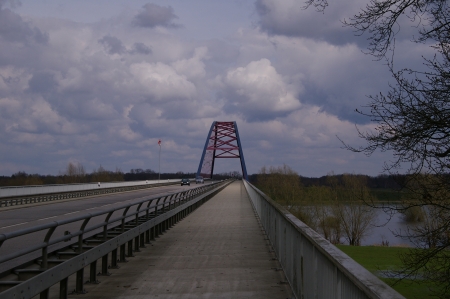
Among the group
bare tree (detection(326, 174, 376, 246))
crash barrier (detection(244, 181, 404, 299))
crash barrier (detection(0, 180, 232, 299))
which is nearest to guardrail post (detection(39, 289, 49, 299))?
crash barrier (detection(0, 180, 232, 299))

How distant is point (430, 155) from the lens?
37.9 feet

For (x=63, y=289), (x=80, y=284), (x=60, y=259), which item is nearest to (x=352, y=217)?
(x=80, y=284)

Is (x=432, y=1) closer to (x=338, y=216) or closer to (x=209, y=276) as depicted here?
(x=209, y=276)

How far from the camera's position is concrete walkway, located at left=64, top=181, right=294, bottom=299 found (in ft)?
28.8

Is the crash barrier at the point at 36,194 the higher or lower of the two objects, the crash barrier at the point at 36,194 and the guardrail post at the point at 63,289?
the higher

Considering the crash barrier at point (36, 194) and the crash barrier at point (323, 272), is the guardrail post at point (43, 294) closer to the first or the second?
the crash barrier at point (323, 272)

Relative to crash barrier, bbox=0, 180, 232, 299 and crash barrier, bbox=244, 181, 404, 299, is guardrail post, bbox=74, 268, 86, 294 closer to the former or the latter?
crash barrier, bbox=0, 180, 232, 299

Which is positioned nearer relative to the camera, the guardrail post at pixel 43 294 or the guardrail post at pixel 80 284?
the guardrail post at pixel 43 294

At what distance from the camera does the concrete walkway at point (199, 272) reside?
877 centimetres

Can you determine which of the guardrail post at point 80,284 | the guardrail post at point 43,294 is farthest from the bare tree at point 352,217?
the guardrail post at point 43,294

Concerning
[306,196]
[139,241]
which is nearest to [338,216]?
[306,196]

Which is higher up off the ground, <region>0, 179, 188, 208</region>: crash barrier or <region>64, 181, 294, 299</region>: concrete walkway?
<region>0, 179, 188, 208</region>: crash barrier

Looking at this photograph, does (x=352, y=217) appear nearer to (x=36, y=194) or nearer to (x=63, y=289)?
(x=36, y=194)

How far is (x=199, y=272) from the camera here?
35.2 ft
